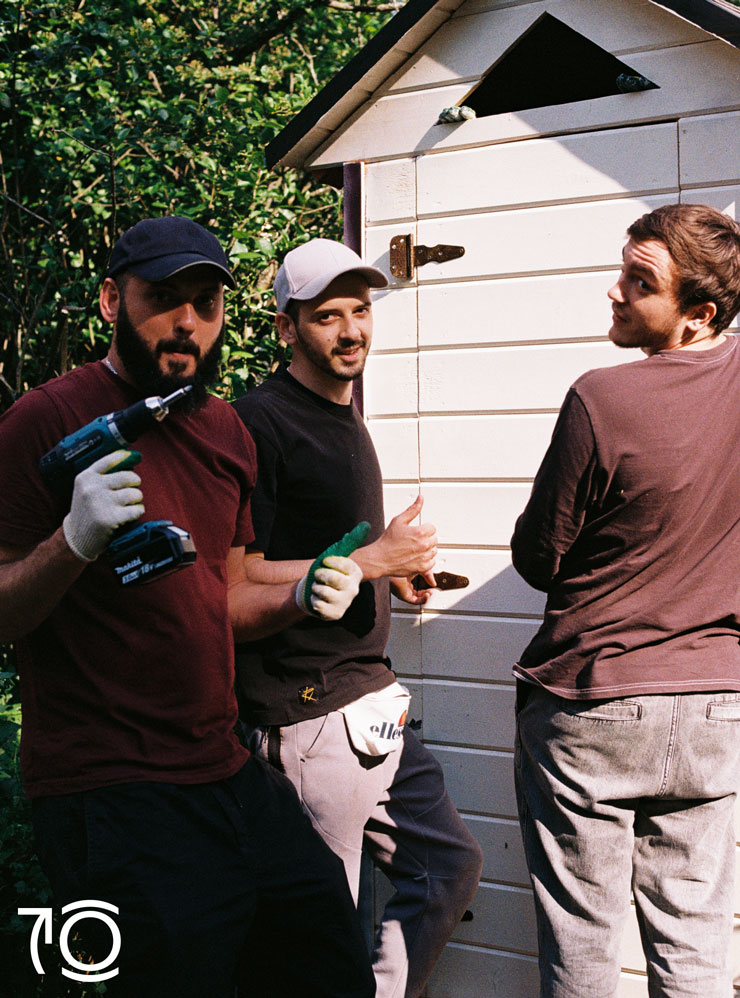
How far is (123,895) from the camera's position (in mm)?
2164

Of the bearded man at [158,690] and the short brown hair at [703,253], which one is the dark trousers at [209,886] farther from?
the short brown hair at [703,253]

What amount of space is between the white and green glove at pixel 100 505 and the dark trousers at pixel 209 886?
1.77 ft

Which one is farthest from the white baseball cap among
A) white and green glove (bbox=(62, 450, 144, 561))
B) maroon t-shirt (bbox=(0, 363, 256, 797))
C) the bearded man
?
white and green glove (bbox=(62, 450, 144, 561))

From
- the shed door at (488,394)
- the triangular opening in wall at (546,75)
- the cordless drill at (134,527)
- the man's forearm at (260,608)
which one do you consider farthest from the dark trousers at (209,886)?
the triangular opening in wall at (546,75)

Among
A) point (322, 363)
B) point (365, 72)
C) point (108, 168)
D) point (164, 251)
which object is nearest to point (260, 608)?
point (322, 363)

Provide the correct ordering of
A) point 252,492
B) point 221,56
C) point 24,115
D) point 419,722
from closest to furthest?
point 252,492
point 419,722
point 24,115
point 221,56

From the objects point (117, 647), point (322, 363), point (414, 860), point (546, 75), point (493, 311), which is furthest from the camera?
point (546, 75)

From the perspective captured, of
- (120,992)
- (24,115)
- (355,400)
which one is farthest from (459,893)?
(24,115)

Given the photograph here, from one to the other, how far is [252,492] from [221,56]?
579 cm

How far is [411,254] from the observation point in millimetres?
3645

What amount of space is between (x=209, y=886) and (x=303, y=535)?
103 cm

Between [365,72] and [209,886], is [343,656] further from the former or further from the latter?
[365,72]

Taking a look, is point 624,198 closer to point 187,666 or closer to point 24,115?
point 187,666

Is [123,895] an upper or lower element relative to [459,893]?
upper
